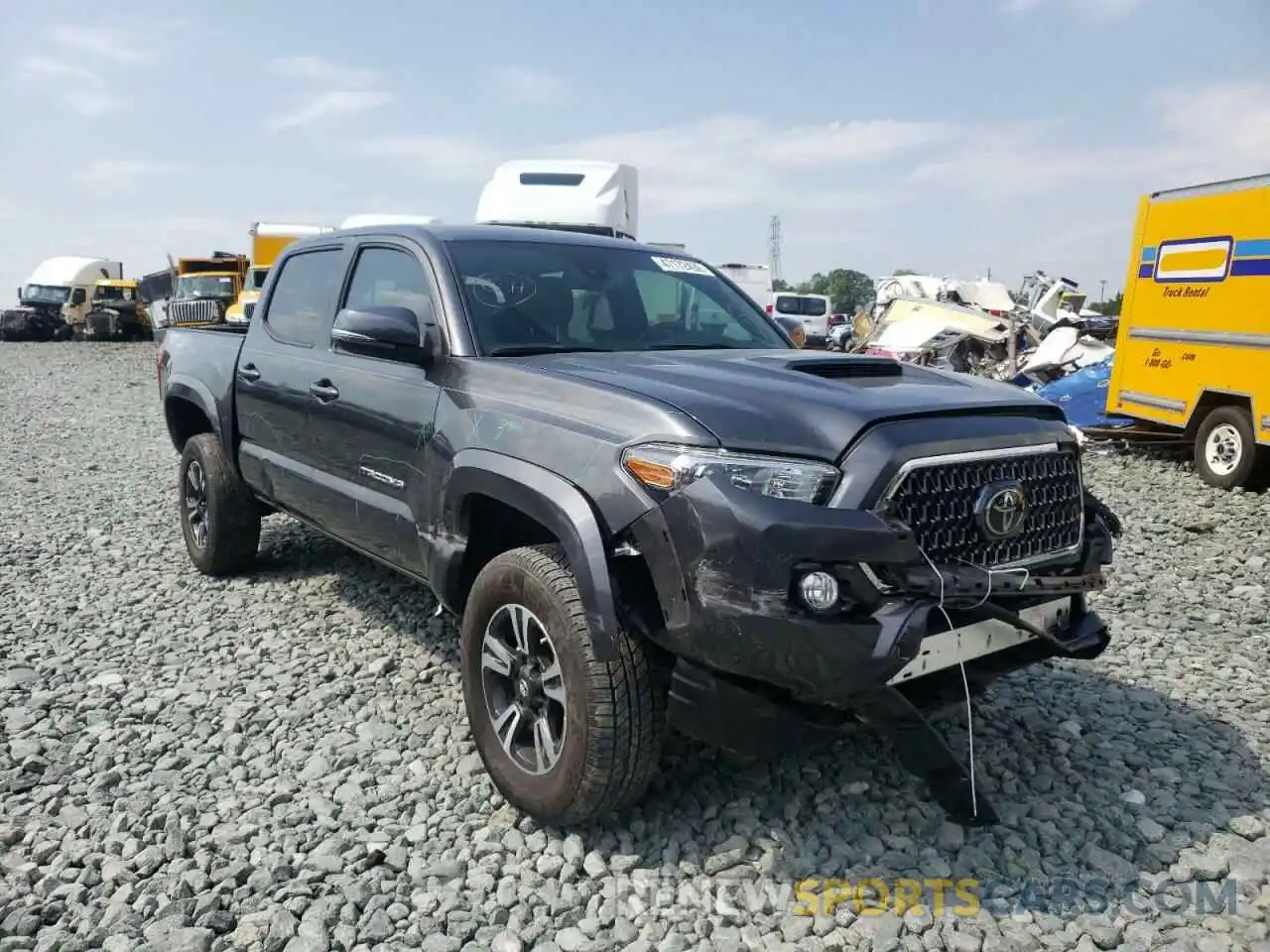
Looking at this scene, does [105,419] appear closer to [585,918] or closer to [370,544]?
[370,544]

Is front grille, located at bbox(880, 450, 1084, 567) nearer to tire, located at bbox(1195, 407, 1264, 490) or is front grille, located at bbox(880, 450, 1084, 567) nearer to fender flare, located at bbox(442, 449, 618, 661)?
fender flare, located at bbox(442, 449, 618, 661)

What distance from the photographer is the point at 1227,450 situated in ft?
29.6

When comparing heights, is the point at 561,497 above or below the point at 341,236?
below

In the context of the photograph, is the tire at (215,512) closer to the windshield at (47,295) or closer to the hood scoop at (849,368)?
the hood scoop at (849,368)

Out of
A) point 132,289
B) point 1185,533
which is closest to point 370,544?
point 1185,533

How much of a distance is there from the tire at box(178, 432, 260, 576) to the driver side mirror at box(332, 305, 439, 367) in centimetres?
223

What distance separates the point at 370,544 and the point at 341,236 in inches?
61.1

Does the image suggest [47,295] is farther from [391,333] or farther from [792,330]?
[391,333]

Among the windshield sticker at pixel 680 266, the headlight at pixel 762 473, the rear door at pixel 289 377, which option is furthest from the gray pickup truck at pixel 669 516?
the rear door at pixel 289 377

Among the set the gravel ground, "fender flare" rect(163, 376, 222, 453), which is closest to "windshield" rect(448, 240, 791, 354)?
the gravel ground

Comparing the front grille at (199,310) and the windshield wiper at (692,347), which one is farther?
the front grille at (199,310)

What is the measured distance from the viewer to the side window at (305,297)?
14.9ft

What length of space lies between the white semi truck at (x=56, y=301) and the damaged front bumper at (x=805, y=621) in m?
39.0

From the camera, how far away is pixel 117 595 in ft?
18.0
